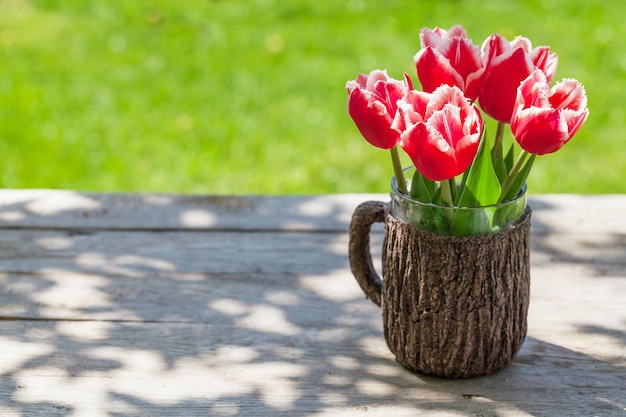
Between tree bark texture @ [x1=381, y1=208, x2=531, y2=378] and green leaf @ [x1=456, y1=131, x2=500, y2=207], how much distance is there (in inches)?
2.0

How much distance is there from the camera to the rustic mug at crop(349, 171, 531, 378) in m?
1.24

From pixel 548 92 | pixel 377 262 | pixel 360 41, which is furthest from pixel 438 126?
pixel 360 41

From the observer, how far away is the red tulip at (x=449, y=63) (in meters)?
1.21

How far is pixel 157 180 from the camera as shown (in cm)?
323

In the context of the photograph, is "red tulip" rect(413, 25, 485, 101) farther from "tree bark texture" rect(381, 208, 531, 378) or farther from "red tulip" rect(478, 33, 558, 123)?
"tree bark texture" rect(381, 208, 531, 378)

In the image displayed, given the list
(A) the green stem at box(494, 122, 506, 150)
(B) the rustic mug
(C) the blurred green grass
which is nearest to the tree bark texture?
(B) the rustic mug

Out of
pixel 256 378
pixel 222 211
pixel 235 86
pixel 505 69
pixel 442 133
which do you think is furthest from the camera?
pixel 235 86

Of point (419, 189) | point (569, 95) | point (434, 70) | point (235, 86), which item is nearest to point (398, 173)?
point (419, 189)

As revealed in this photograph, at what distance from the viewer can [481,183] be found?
122 centimetres

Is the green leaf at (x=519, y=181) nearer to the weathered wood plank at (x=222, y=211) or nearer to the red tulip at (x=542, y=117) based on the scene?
the red tulip at (x=542, y=117)

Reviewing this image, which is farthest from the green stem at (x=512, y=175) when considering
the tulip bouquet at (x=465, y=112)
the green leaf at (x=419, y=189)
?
the green leaf at (x=419, y=189)

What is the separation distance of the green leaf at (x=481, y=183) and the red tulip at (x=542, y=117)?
2.3 inches

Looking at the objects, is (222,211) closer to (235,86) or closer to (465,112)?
(465,112)

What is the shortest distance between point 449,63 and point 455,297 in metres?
0.33
